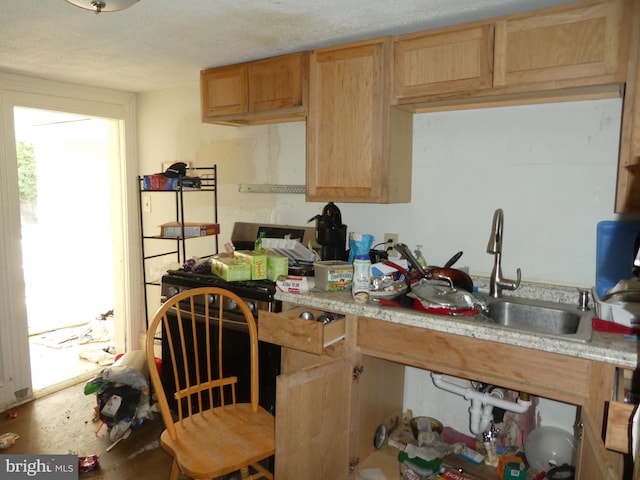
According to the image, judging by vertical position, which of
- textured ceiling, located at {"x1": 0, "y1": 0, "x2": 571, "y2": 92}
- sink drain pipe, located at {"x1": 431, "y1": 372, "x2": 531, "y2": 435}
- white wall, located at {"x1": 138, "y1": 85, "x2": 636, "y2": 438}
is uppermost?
textured ceiling, located at {"x1": 0, "y1": 0, "x2": 571, "y2": 92}

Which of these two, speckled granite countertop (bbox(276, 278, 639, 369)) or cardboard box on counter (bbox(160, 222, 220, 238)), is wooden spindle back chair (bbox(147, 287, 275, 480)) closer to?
speckled granite countertop (bbox(276, 278, 639, 369))

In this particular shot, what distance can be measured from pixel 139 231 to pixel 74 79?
44.6 inches

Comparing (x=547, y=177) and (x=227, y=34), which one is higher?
(x=227, y=34)

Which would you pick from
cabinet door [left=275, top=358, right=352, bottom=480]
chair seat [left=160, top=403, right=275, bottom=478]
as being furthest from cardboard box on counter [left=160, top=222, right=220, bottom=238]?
cabinet door [left=275, top=358, right=352, bottom=480]

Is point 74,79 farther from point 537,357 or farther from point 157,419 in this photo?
point 537,357

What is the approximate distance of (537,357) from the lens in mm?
1482

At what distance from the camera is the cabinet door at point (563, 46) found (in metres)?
1.53

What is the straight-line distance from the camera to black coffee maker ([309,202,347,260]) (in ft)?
7.54

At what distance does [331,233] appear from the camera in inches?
90.4

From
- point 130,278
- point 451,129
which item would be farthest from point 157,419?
point 451,129

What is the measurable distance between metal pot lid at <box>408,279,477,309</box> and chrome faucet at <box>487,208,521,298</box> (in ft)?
0.71

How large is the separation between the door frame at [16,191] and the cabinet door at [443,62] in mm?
2235

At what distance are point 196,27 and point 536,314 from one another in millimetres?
1897

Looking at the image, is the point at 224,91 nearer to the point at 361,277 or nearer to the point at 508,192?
the point at 361,277
